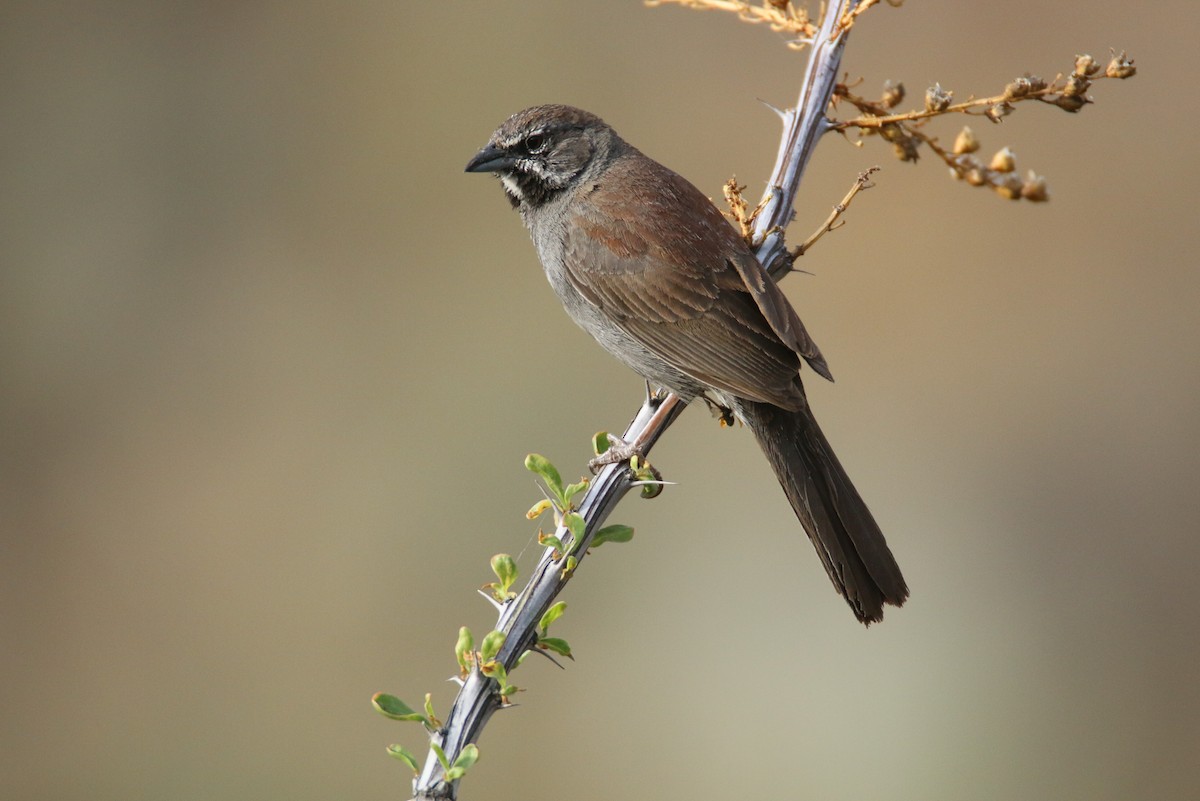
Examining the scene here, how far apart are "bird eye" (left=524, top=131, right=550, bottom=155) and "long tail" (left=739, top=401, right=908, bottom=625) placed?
46.5 inches

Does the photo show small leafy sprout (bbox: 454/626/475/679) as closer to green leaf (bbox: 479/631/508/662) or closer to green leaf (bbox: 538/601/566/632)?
green leaf (bbox: 479/631/508/662)

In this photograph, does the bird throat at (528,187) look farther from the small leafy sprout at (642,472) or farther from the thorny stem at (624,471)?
the small leafy sprout at (642,472)

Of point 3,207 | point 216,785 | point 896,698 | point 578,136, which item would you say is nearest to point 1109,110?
point 896,698

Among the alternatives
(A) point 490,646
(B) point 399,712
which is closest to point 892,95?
(A) point 490,646

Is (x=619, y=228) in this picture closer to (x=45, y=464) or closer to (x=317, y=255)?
(x=317, y=255)

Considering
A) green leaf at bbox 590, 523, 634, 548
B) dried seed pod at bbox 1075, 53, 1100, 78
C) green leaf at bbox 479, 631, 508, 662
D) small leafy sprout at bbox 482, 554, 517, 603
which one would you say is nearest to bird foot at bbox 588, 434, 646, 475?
green leaf at bbox 590, 523, 634, 548

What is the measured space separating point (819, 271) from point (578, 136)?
3.17 meters

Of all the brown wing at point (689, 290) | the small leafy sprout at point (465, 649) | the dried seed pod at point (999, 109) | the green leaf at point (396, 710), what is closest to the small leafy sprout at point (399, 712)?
the green leaf at point (396, 710)

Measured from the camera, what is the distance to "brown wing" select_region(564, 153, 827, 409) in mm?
3277

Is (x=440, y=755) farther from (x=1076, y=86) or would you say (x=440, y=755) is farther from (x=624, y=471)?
(x=1076, y=86)

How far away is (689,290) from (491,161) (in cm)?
90

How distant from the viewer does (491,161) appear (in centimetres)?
379

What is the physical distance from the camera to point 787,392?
323 centimetres

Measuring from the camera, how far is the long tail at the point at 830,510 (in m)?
3.00
